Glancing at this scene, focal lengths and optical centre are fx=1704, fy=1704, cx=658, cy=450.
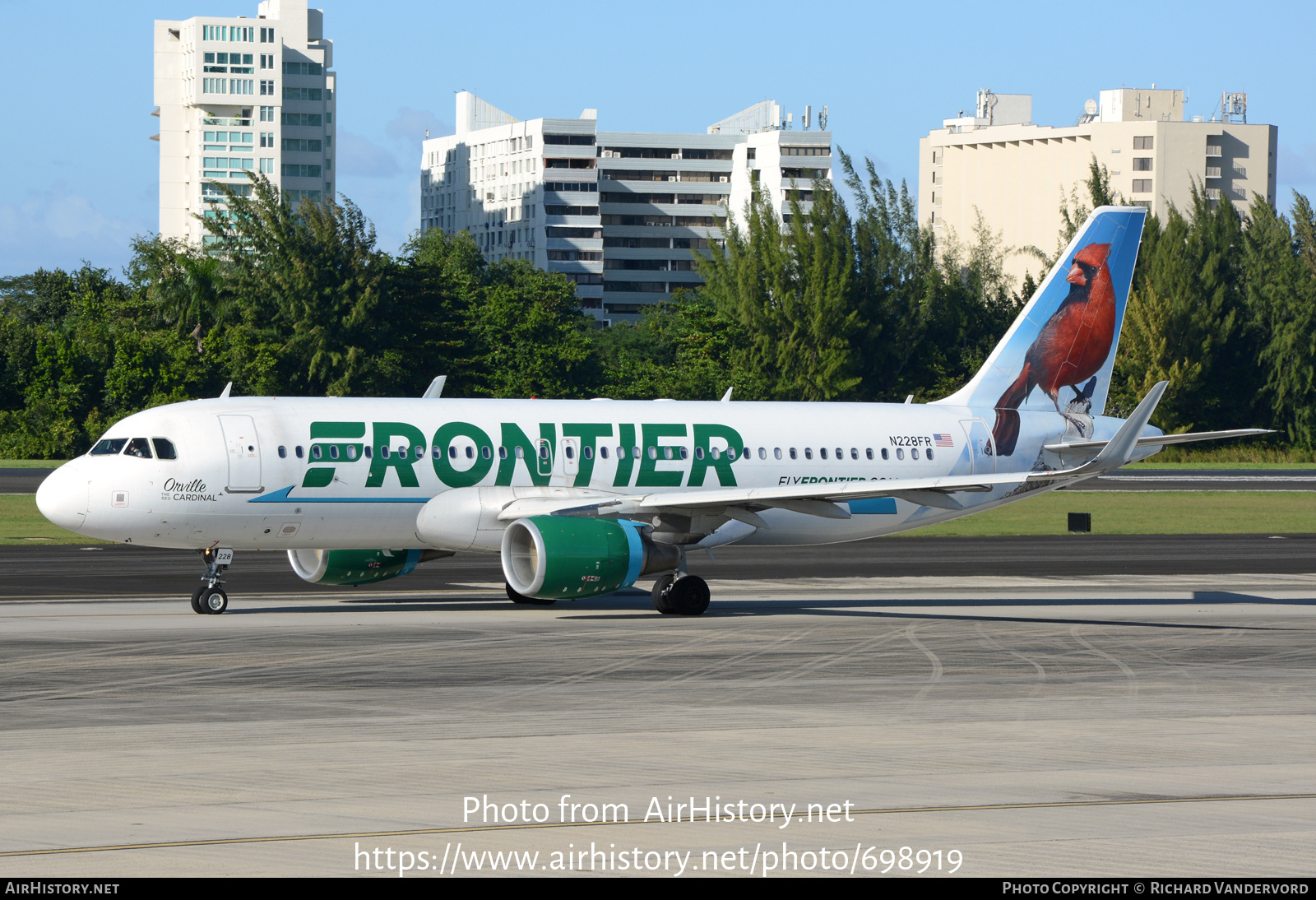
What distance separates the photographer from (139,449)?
32.8 metres

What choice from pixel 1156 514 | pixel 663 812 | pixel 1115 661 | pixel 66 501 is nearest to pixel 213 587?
pixel 66 501

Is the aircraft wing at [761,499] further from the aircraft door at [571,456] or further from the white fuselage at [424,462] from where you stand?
the white fuselage at [424,462]

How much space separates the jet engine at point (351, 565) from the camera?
36062 mm

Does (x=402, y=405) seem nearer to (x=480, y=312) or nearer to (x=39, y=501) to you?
(x=39, y=501)

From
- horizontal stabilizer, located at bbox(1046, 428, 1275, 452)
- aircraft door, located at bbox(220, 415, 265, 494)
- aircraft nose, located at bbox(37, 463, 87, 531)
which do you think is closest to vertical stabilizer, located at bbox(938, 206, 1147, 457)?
horizontal stabilizer, located at bbox(1046, 428, 1275, 452)

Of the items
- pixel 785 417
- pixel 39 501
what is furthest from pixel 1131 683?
pixel 39 501

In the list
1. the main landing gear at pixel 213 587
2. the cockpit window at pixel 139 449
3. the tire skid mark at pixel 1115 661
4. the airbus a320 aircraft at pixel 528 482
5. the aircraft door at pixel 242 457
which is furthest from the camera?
the main landing gear at pixel 213 587

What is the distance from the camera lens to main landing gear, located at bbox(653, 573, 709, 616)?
114 ft

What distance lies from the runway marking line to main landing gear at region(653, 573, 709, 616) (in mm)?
19741

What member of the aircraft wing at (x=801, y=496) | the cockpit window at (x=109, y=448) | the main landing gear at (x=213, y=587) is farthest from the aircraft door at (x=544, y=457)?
the cockpit window at (x=109, y=448)

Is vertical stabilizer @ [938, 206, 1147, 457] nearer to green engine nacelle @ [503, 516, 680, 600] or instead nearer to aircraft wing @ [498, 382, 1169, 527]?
aircraft wing @ [498, 382, 1169, 527]

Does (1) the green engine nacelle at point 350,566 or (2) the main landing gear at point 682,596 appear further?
(1) the green engine nacelle at point 350,566

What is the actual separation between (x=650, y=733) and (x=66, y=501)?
1717 cm

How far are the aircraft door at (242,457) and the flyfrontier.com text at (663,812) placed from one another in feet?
63.0
